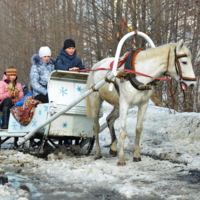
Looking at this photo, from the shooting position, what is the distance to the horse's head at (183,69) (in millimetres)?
6645

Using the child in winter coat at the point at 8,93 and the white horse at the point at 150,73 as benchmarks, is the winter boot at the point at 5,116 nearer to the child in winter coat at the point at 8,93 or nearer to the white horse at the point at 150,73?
the child in winter coat at the point at 8,93

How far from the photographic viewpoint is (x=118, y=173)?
245 inches

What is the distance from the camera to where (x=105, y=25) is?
13.4 m

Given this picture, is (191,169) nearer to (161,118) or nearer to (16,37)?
(161,118)

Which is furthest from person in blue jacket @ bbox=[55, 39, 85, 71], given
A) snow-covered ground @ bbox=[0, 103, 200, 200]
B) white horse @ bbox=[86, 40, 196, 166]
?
snow-covered ground @ bbox=[0, 103, 200, 200]

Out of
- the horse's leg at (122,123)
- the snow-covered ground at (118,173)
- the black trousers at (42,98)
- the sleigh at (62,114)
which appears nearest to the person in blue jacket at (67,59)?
the sleigh at (62,114)

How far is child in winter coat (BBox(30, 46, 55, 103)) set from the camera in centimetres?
846

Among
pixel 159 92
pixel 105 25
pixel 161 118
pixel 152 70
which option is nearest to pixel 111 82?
pixel 152 70

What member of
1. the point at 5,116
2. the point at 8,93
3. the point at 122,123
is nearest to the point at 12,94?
the point at 8,93

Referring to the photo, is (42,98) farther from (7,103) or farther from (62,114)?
(7,103)

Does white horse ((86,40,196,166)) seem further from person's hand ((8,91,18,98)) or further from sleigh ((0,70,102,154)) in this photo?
person's hand ((8,91,18,98))

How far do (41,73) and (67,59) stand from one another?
566 millimetres

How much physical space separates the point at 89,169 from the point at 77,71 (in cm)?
247

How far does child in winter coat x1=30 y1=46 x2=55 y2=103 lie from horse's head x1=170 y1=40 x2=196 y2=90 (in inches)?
106
